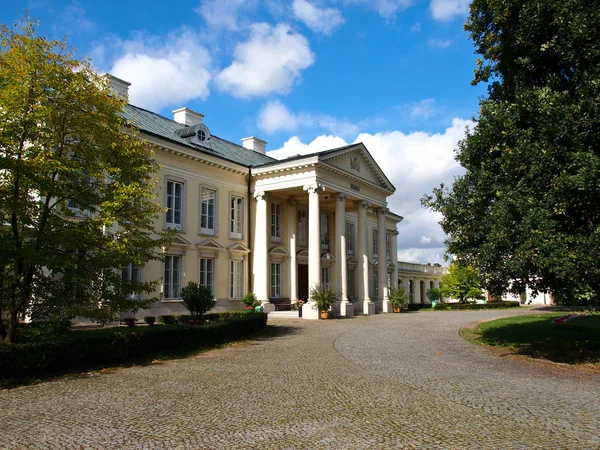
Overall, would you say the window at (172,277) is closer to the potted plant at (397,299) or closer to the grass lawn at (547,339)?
the grass lawn at (547,339)

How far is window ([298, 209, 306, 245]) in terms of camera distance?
108ft

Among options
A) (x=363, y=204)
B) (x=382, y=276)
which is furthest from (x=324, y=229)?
(x=382, y=276)

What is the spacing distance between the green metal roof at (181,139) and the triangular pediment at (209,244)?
15.1 ft

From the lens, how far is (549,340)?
55.1ft

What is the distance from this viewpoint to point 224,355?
13617 millimetres

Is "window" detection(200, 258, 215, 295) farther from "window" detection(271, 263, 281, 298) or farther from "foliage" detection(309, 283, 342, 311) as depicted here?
"foliage" detection(309, 283, 342, 311)

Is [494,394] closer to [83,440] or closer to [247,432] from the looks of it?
[247,432]

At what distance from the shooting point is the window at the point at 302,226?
1293 inches

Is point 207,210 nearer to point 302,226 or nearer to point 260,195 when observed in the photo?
point 260,195

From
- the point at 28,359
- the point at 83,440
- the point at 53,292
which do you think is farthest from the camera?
the point at 53,292

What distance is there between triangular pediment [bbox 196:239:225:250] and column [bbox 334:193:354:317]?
6871 mm

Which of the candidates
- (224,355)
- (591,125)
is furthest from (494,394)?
(224,355)

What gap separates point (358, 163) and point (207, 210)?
10706 millimetres

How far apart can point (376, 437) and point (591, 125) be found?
833cm
